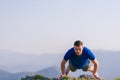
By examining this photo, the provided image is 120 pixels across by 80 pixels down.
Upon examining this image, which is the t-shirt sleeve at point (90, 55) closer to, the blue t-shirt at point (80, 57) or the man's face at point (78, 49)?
the blue t-shirt at point (80, 57)

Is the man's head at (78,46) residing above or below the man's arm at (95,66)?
above

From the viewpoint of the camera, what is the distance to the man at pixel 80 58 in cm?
1748

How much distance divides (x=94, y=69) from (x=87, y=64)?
2.41 feet

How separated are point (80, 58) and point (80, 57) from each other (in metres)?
0.11

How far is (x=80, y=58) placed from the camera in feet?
60.8

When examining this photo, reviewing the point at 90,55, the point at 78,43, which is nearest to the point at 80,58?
the point at 90,55

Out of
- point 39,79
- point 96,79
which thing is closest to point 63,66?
point 96,79

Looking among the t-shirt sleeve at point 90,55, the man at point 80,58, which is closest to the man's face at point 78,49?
the man at point 80,58

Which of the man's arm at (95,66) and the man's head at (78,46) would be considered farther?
the man's arm at (95,66)

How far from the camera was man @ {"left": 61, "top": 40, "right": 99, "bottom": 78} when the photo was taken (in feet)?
57.4

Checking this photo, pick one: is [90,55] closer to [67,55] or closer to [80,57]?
[80,57]

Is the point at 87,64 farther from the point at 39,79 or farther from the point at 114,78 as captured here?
the point at 39,79

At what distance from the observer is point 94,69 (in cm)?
1930

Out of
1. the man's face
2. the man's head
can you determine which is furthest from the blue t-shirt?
the man's head
